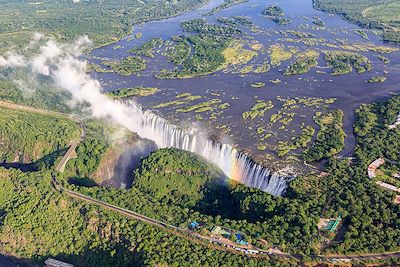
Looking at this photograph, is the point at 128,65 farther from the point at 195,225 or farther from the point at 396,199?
the point at 396,199

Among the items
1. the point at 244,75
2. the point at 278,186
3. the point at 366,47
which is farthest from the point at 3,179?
the point at 366,47

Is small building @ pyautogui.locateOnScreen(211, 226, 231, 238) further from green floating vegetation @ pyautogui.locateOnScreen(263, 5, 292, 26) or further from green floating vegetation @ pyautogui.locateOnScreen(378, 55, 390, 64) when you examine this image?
green floating vegetation @ pyautogui.locateOnScreen(263, 5, 292, 26)

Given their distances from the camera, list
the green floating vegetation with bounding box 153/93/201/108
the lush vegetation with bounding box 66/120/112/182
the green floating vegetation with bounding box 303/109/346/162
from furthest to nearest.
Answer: the green floating vegetation with bounding box 153/93/201/108 < the lush vegetation with bounding box 66/120/112/182 < the green floating vegetation with bounding box 303/109/346/162

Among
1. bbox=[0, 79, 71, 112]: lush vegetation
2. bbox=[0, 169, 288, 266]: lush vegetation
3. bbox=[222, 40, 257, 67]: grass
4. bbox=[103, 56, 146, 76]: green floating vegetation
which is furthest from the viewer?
bbox=[222, 40, 257, 67]: grass

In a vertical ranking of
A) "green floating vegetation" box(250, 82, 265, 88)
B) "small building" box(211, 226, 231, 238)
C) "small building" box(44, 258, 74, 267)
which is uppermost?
"green floating vegetation" box(250, 82, 265, 88)

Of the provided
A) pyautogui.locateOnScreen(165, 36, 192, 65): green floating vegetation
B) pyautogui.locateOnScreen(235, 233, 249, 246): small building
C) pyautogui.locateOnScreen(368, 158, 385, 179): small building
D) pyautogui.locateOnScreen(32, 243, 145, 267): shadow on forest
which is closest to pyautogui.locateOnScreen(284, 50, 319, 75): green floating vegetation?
pyautogui.locateOnScreen(165, 36, 192, 65): green floating vegetation

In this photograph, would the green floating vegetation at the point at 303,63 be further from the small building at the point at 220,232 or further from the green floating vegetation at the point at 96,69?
the small building at the point at 220,232
